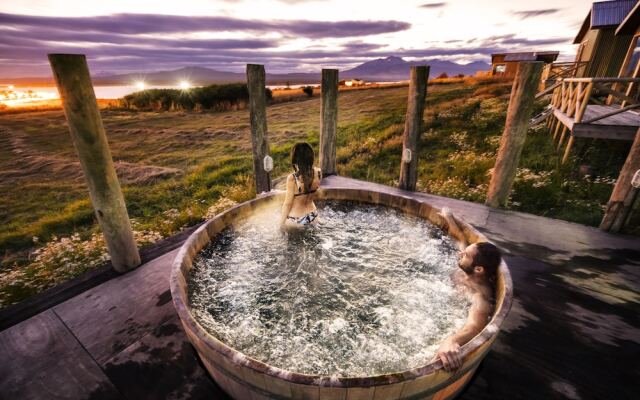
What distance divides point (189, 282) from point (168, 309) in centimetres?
45

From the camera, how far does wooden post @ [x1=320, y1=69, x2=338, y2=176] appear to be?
6.83 meters

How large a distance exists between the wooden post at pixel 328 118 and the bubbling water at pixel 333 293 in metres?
3.14

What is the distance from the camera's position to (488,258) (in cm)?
303

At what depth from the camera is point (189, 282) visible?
332 cm

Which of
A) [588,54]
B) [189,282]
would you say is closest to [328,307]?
[189,282]

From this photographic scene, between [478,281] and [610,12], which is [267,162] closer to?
[478,281]

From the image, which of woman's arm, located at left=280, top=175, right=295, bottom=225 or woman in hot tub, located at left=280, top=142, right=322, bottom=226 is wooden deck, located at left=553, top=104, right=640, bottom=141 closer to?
woman in hot tub, located at left=280, top=142, right=322, bottom=226

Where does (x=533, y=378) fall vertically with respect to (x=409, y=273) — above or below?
below

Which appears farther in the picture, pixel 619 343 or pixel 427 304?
pixel 427 304

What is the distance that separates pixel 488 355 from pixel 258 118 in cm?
512

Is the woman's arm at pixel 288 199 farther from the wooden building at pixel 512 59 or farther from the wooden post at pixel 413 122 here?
the wooden building at pixel 512 59

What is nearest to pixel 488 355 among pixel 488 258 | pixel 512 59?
pixel 488 258

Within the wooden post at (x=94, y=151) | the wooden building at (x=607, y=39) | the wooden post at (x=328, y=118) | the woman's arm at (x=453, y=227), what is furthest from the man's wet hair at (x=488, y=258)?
the wooden building at (x=607, y=39)

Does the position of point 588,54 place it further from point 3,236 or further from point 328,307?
point 3,236
